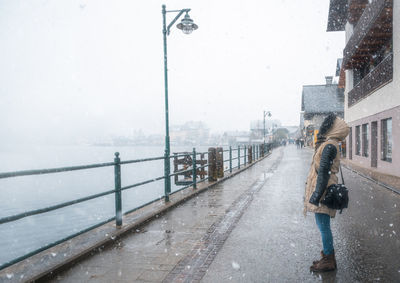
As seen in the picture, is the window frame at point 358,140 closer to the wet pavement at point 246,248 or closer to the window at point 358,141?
the window at point 358,141

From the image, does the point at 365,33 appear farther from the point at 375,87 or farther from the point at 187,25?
the point at 187,25

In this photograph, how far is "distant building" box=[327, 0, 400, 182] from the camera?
13125 millimetres

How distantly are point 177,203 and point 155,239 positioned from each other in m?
2.69

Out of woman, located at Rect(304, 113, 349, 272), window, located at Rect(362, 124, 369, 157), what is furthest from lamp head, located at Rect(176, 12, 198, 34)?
window, located at Rect(362, 124, 369, 157)

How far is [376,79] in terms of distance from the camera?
15773mm

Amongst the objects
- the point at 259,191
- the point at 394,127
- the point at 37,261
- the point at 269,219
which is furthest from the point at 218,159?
the point at 37,261

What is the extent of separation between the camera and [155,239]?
4980mm

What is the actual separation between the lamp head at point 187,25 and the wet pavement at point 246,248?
19.1 ft

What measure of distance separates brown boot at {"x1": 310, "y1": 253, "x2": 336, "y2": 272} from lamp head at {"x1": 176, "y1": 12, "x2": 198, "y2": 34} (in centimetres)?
852

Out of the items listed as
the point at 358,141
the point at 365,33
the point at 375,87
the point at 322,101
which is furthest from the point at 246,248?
the point at 322,101

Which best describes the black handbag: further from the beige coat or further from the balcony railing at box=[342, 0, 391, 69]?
the balcony railing at box=[342, 0, 391, 69]

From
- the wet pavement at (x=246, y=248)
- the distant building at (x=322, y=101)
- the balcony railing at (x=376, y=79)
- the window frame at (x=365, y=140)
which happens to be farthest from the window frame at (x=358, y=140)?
the distant building at (x=322, y=101)

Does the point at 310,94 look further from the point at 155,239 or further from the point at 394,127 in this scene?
the point at 155,239

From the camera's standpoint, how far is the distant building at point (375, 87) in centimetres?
1312
